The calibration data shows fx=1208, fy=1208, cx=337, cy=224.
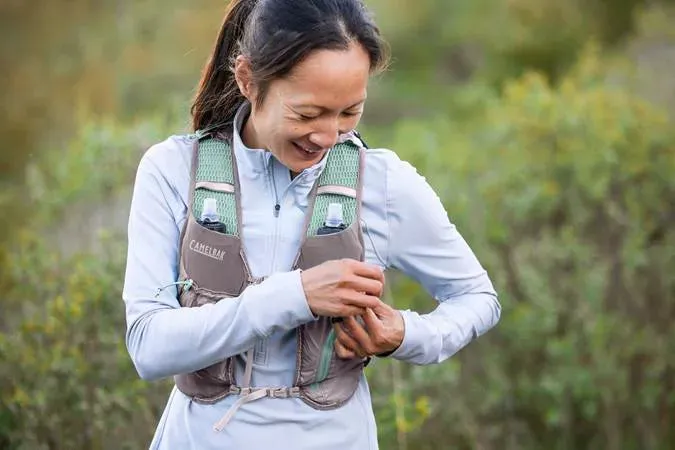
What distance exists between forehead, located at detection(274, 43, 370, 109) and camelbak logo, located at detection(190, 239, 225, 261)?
351mm

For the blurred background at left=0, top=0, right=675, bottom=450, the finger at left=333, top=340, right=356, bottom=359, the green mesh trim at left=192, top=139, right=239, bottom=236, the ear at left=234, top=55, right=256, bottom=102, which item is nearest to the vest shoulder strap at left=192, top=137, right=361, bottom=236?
the green mesh trim at left=192, top=139, right=239, bottom=236

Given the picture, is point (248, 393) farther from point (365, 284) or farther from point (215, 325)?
point (365, 284)

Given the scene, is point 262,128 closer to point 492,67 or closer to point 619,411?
point 619,411

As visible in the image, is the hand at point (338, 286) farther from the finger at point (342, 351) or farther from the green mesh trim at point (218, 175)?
the green mesh trim at point (218, 175)

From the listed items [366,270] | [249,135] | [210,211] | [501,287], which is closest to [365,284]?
[366,270]

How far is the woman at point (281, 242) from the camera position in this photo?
2.54m

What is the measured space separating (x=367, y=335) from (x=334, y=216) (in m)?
0.26

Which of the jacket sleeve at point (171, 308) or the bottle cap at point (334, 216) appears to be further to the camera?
the bottle cap at point (334, 216)

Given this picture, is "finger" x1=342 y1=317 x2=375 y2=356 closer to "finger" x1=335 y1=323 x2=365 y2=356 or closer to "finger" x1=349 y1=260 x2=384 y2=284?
"finger" x1=335 y1=323 x2=365 y2=356

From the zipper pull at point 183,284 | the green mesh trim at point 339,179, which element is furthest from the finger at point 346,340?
the zipper pull at point 183,284

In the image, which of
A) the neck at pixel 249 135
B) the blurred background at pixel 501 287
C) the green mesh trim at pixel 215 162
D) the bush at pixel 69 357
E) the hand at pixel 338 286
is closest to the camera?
the hand at pixel 338 286

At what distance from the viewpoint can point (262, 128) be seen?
2635 mm

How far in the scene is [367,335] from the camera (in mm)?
2537

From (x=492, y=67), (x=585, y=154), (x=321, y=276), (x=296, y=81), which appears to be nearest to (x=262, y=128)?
(x=296, y=81)
